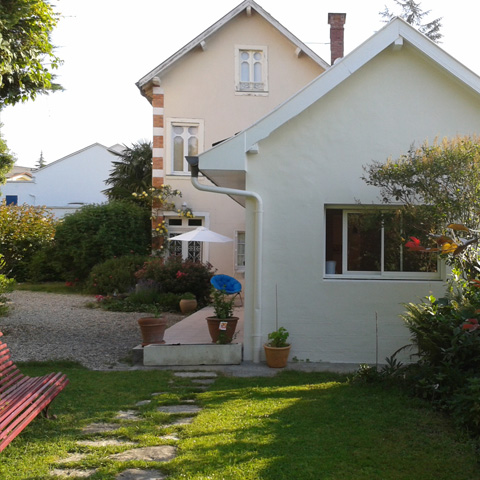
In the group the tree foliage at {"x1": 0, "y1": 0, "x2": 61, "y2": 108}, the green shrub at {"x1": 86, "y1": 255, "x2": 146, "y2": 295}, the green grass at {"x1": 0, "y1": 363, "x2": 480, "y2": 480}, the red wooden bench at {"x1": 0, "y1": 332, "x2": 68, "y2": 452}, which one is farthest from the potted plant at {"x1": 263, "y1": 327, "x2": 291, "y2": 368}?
the green shrub at {"x1": 86, "y1": 255, "x2": 146, "y2": 295}

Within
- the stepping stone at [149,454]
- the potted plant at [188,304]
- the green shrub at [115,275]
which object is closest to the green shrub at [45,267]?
the green shrub at [115,275]

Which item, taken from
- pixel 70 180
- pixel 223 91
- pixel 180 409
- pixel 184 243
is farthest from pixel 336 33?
pixel 70 180

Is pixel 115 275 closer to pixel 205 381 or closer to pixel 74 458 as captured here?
pixel 205 381

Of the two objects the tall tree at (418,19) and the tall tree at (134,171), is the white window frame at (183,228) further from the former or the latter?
the tall tree at (418,19)

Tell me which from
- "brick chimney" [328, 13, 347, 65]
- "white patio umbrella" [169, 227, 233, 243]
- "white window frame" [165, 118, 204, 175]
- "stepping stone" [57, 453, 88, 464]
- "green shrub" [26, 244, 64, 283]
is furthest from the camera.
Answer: "green shrub" [26, 244, 64, 283]

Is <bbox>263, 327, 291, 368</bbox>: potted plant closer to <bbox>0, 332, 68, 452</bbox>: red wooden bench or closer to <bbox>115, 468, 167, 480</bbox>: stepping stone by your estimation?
<bbox>0, 332, 68, 452</bbox>: red wooden bench

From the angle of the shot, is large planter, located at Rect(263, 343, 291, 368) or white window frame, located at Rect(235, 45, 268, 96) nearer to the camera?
large planter, located at Rect(263, 343, 291, 368)

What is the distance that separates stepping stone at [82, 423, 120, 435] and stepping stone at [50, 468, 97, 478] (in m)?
0.88

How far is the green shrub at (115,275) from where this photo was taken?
54.8 ft

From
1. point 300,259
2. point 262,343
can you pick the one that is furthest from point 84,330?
point 300,259

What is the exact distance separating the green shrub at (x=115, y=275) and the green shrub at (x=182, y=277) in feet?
4.12

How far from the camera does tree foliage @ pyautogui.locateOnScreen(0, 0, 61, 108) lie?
7.01 meters

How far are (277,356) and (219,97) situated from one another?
12496 millimetres

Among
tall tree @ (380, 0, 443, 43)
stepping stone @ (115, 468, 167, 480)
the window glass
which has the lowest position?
stepping stone @ (115, 468, 167, 480)
